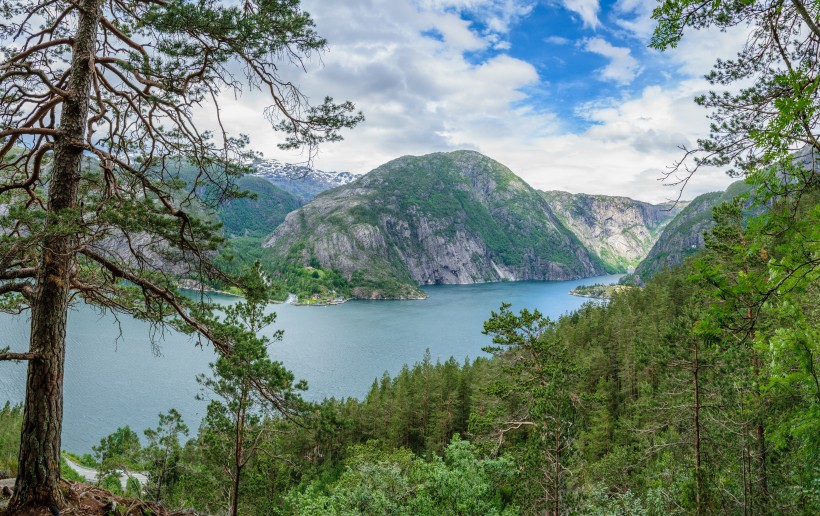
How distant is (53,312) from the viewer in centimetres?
493

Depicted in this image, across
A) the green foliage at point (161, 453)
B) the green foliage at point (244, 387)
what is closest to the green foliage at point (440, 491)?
the green foliage at point (244, 387)

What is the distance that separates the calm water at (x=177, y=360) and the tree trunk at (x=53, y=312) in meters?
19.1

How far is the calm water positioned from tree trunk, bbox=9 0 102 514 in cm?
1911

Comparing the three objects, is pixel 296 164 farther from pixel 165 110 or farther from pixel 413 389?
pixel 413 389

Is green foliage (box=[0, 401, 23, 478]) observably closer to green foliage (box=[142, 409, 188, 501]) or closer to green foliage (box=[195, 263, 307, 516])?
green foliage (box=[142, 409, 188, 501])

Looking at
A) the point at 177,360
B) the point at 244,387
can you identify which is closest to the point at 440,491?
the point at 244,387

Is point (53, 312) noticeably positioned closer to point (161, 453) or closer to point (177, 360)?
point (161, 453)

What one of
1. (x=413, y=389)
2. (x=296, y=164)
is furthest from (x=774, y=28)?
(x=413, y=389)

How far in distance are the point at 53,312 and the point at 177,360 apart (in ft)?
209

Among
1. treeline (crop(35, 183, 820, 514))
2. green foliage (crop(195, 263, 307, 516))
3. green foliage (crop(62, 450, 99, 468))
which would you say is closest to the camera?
treeline (crop(35, 183, 820, 514))

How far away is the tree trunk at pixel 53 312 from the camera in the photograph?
4.72 metres

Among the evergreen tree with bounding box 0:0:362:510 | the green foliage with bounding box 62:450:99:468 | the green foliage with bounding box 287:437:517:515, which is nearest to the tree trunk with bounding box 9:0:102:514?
the evergreen tree with bounding box 0:0:362:510

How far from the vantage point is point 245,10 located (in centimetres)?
609

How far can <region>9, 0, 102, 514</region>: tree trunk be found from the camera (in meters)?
4.72
